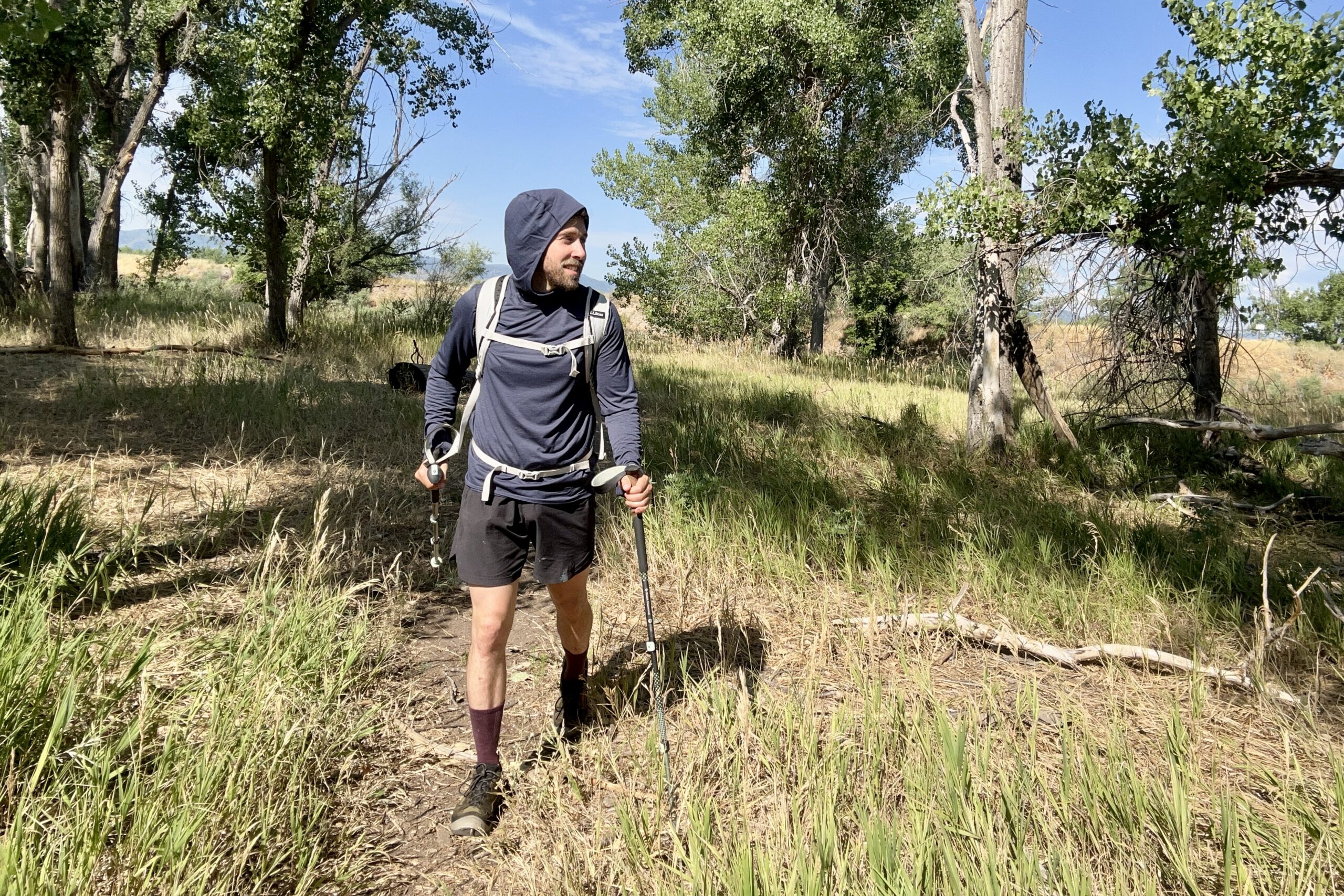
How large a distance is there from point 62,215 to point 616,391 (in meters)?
10.2

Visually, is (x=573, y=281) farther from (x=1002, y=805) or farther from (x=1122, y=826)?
(x=1122, y=826)

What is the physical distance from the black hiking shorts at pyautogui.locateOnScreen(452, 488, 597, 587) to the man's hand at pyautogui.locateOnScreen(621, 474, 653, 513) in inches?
7.3

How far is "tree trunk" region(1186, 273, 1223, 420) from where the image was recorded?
7.56 metres

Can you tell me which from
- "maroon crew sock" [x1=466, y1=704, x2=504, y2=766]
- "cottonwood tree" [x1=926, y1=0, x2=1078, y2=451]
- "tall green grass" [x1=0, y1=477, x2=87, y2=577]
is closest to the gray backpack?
"maroon crew sock" [x1=466, y1=704, x2=504, y2=766]

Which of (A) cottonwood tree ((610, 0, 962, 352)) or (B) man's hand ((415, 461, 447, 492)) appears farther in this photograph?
(A) cottonwood tree ((610, 0, 962, 352))

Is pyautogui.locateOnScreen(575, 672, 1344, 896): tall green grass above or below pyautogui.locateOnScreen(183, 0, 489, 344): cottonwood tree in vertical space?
below

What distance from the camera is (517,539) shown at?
9.30 feet

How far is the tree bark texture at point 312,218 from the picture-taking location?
1227 centimetres

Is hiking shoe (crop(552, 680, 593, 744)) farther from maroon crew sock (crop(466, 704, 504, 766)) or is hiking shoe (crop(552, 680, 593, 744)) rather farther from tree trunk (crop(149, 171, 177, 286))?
tree trunk (crop(149, 171, 177, 286))

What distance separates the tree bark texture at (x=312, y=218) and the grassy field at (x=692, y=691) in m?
6.29

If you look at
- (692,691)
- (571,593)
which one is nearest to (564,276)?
(571,593)

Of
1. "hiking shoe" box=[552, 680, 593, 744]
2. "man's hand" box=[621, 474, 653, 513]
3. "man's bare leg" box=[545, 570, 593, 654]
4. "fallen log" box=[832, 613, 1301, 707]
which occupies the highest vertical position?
"man's hand" box=[621, 474, 653, 513]

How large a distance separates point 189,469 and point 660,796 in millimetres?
5257

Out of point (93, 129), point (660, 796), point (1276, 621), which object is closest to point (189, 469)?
point (660, 796)
